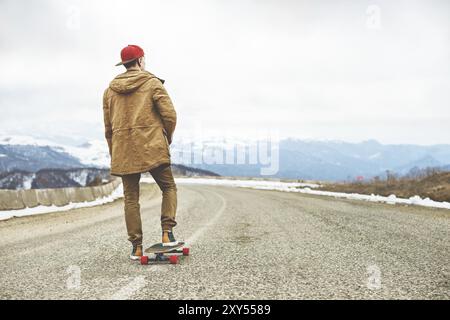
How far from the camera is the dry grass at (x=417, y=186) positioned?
1510 centimetres

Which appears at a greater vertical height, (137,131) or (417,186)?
(137,131)

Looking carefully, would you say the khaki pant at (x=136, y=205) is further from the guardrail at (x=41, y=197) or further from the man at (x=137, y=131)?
the guardrail at (x=41, y=197)

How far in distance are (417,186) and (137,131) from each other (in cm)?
1618

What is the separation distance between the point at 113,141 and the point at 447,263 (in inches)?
152

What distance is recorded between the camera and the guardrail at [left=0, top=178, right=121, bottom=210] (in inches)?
487

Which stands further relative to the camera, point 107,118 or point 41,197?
point 41,197

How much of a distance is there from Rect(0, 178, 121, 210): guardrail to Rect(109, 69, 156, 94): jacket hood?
9.49 meters

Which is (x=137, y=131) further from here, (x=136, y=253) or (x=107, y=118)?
(x=136, y=253)

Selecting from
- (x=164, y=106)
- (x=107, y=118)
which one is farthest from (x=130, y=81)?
(x=107, y=118)

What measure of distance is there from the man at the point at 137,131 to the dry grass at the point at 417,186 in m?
12.5

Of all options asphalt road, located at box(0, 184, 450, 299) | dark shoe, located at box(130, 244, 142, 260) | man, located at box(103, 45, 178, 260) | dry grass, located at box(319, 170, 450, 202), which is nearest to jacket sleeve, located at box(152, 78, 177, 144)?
man, located at box(103, 45, 178, 260)

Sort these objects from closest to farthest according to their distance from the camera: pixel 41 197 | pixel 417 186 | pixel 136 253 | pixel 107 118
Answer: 1. pixel 136 253
2. pixel 107 118
3. pixel 41 197
4. pixel 417 186

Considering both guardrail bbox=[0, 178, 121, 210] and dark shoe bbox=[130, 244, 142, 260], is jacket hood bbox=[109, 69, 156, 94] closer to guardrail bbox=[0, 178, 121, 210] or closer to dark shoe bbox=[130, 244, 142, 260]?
dark shoe bbox=[130, 244, 142, 260]

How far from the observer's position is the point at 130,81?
4469 mm
